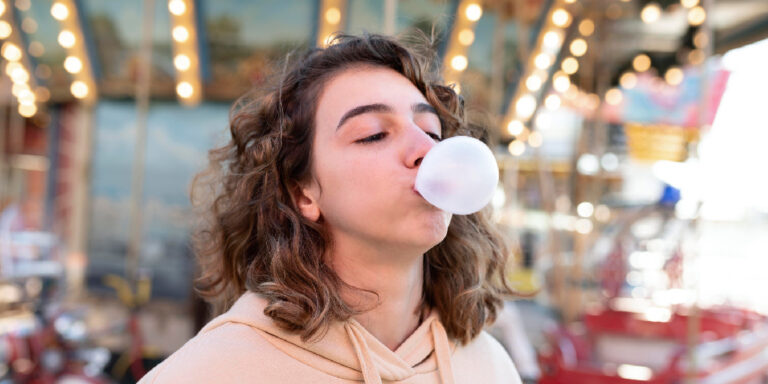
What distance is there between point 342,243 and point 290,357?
0.66ft

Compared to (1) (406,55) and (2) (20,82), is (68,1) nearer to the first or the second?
(2) (20,82)

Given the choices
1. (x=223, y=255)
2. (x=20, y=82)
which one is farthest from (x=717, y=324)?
(x=20, y=82)

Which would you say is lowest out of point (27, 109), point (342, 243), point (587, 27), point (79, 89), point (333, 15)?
point (27, 109)

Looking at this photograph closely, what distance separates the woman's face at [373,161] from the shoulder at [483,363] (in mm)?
292

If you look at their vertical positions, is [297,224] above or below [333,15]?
below

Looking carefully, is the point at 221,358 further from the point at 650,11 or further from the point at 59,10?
the point at 650,11

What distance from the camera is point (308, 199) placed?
1162 millimetres

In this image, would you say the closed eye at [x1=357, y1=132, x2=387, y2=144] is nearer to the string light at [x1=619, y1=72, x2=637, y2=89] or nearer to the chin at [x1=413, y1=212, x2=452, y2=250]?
the chin at [x1=413, y1=212, x2=452, y2=250]

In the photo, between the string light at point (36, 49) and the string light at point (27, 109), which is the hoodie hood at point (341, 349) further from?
the string light at point (27, 109)

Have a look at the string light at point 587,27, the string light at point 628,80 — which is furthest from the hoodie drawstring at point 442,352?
the string light at point 628,80

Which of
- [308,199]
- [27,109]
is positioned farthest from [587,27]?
[308,199]

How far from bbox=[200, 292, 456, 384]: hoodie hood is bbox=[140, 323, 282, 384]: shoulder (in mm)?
17

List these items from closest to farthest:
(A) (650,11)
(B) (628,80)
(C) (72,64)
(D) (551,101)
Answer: (C) (72,64)
(D) (551,101)
(A) (650,11)
(B) (628,80)

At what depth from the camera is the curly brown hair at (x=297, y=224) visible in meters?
1.09
